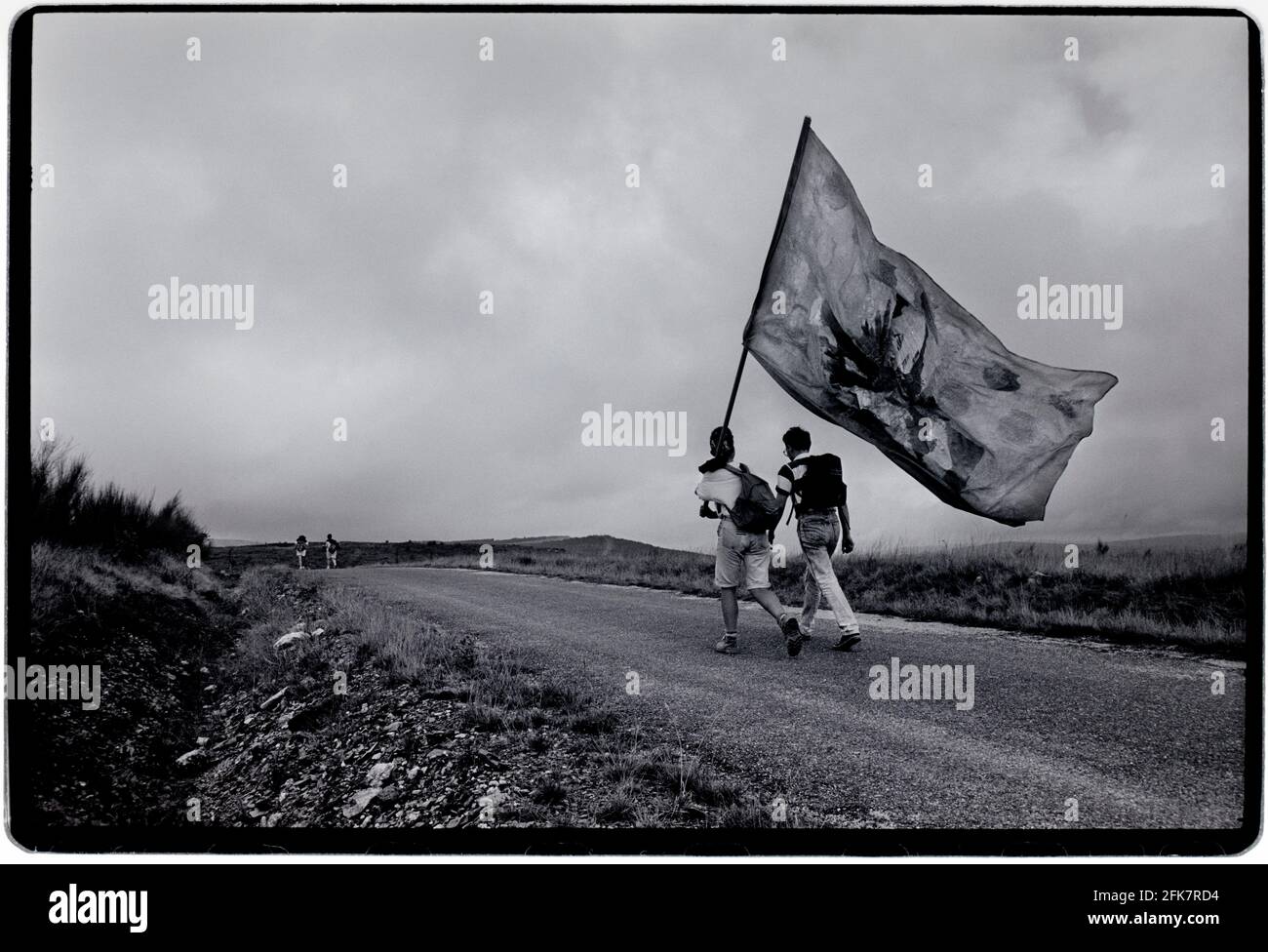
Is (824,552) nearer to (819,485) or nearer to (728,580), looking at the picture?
(819,485)

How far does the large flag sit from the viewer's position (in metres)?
4.17

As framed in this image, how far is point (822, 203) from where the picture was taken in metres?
4.40

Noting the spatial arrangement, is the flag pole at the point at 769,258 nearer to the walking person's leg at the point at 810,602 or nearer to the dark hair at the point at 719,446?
the dark hair at the point at 719,446

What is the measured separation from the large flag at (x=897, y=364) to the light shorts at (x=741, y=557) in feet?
4.21

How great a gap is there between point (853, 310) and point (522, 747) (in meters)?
3.38

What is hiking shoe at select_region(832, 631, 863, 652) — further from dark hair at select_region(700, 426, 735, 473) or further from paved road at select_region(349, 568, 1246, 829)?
dark hair at select_region(700, 426, 735, 473)

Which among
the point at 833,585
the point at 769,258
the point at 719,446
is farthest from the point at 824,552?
the point at 769,258

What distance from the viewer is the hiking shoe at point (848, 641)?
5.23 meters

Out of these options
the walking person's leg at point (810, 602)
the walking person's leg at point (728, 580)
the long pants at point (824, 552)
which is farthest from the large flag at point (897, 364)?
the walking person's leg at point (810, 602)

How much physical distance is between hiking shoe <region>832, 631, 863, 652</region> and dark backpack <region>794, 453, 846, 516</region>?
39.0 inches

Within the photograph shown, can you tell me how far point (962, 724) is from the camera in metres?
3.78
